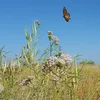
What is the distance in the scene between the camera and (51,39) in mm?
4680

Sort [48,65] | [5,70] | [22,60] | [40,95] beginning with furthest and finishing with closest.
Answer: [22,60]
[5,70]
[40,95]
[48,65]

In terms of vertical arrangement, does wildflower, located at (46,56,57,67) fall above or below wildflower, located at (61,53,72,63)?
below

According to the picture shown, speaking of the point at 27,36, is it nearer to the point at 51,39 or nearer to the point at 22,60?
the point at 22,60

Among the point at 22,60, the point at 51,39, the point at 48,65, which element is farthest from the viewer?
the point at 51,39

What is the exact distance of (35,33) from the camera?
4211 millimetres

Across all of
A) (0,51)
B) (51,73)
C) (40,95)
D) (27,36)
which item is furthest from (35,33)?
(51,73)

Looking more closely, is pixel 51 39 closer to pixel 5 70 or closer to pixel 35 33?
pixel 35 33

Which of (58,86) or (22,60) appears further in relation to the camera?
(22,60)

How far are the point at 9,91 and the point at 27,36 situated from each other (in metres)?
1.18

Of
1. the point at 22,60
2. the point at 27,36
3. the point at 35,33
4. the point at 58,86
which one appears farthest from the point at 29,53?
the point at 58,86

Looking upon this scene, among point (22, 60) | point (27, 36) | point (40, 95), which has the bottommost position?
point (40, 95)

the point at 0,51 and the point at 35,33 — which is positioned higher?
the point at 35,33

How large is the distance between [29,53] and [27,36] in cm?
41

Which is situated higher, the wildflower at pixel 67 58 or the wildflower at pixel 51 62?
the wildflower at pixel 67 58
